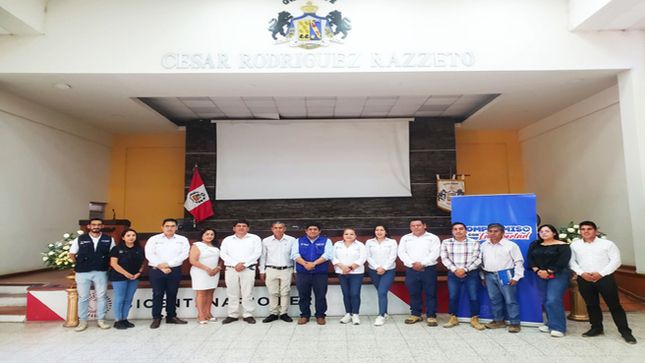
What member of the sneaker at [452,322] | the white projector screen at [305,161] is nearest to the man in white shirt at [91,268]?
the white projector screen at [305,161]

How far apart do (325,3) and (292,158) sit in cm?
384

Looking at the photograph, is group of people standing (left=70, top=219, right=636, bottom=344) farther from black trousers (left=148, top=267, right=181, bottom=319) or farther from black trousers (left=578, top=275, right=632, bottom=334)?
black trousers (left=578, top=275, right=632, bottom=334)

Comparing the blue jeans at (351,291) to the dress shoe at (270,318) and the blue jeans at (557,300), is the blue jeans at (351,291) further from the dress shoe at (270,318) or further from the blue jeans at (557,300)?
the blue jeans at (557,300)

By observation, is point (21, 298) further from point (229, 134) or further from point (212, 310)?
point (229, 134)

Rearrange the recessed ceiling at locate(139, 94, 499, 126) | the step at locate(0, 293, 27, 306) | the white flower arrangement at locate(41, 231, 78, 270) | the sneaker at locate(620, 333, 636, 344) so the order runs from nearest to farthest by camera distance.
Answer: the sneaker at locate(620, 333, 636, 344) < the white flower arrangement at locate(41, 231, 78, 270) < the step at locate(0, 293, 27, 306) < the recessed ceiling at locate(139, 94, 499, 126)

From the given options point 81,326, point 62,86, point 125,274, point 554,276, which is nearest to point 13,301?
point 81,326

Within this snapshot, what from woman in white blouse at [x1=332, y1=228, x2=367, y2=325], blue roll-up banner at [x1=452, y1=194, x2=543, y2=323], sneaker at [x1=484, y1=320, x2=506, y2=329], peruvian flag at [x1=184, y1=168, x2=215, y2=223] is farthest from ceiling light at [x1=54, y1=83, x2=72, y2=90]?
sneaker at [x1=484, y1=320, x2=506, y2=329]

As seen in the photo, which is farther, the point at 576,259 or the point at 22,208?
the point at 22,208

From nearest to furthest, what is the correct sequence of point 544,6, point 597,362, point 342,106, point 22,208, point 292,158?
point 597,362
point 544,6
point 22,208
point 342,106
point 292,158

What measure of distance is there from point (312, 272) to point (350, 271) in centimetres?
47

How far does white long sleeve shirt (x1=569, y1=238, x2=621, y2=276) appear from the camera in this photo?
3986 mm

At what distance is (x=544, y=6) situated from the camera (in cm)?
552

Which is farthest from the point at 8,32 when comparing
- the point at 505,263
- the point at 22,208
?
the point at 505,263

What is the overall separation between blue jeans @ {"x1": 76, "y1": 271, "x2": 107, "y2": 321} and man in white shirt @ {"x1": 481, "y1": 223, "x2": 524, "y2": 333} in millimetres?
4675
